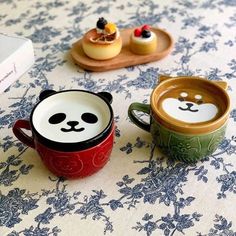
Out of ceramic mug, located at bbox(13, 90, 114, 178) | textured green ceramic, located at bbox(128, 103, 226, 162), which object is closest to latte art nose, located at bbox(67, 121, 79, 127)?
ceramic mug, located at bbox(13, 90, 114, 178)

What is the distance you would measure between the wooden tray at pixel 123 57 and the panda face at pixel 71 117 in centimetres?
18

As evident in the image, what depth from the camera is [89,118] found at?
1.88ft

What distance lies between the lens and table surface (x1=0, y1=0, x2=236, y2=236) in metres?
0.53

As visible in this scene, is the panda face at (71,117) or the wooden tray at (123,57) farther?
the wooden tray at (123,57)

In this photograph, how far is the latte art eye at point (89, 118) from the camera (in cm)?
57

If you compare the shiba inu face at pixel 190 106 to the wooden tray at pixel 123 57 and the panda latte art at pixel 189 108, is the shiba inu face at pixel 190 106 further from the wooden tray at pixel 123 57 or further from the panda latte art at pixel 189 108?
the wooden tray at pixel 123 57

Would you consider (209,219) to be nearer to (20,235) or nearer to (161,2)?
(20,235)

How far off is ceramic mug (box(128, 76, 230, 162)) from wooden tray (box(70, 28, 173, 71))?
0.56ft

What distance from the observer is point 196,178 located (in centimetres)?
58

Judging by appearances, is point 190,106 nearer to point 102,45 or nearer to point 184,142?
point 184,142

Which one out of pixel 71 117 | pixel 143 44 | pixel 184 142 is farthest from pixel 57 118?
pixel 143 44

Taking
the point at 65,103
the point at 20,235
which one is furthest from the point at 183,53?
the point at 20,235

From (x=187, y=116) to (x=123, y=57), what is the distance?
256 millimetres

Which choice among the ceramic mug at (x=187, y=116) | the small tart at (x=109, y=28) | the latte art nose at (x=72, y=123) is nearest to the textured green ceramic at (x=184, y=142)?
the ceramic mug at (x=187, y=116)
